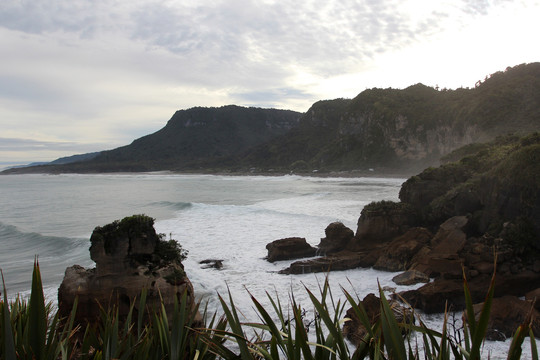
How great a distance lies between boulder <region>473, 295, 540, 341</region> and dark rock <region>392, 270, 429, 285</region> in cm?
202

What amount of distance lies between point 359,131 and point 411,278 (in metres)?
84.2

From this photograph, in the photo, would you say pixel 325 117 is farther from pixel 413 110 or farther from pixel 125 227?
pixel 125 227

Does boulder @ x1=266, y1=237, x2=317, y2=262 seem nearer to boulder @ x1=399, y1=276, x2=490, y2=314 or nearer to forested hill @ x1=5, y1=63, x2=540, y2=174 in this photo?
boulder @ x1=399, y1=276, x2=490, y2=314

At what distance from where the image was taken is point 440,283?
7.42m

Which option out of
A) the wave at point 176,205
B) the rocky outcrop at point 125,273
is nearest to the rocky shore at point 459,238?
the rocky outcrop at point 125,273

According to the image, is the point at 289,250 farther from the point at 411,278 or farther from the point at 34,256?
the point at 34,256

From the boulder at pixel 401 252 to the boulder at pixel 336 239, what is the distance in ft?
5.34

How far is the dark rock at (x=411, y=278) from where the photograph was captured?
8.34m

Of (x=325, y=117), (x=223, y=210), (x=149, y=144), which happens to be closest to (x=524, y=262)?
(x=223, y=210)

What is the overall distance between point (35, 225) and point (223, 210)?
34.3 ft

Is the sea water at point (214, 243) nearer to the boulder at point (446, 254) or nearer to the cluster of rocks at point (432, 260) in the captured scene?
the cluster of rocks at point (432, 260)

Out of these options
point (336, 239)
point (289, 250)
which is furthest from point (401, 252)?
point (289, 250)

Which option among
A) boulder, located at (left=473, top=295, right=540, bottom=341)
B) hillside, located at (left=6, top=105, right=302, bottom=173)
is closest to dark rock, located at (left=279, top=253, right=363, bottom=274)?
boulder, located at (left=473, top=295, right=540, bottom=341)

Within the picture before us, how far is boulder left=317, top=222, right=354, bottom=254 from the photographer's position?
11.9m
